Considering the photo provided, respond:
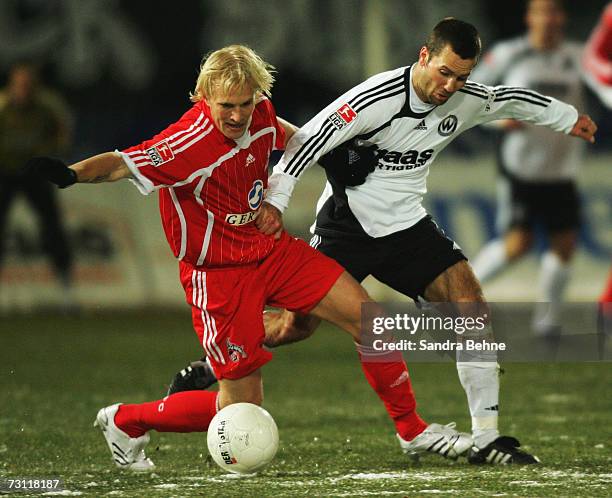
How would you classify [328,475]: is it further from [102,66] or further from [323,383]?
[102,66]

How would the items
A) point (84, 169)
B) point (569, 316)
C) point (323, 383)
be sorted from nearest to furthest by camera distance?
point (84, 169) → point (323, 383) → point (569, 316)

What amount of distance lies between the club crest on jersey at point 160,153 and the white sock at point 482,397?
5.29ft

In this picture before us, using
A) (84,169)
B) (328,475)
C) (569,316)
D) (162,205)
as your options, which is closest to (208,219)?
(162,205)

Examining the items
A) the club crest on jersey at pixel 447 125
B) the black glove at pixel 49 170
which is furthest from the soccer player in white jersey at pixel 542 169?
the black glove at pixel 49 170

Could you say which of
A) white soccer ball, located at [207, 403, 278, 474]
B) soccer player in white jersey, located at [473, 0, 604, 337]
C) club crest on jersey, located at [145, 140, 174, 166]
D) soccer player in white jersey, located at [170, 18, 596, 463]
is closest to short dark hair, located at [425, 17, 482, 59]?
soccer player in white jersey, located at [170, 18, 596, 463]

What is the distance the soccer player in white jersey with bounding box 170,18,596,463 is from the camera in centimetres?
557

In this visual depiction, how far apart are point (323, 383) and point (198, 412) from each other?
3.09 m

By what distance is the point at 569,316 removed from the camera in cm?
1109

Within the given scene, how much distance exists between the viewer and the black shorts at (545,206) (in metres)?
10.5

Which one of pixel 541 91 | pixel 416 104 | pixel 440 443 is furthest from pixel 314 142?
pixel 541 91

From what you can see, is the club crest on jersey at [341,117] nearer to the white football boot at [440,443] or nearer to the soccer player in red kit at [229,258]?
the soccer player in red kit at [229,258]

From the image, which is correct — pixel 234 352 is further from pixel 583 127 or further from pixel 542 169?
pixel 542 169

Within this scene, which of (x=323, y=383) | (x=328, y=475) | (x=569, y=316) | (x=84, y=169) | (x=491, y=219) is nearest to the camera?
(x=84, y=169)

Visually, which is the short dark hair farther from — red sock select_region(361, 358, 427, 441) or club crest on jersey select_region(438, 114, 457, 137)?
red sock select_region(361, 358, 427, 441)
